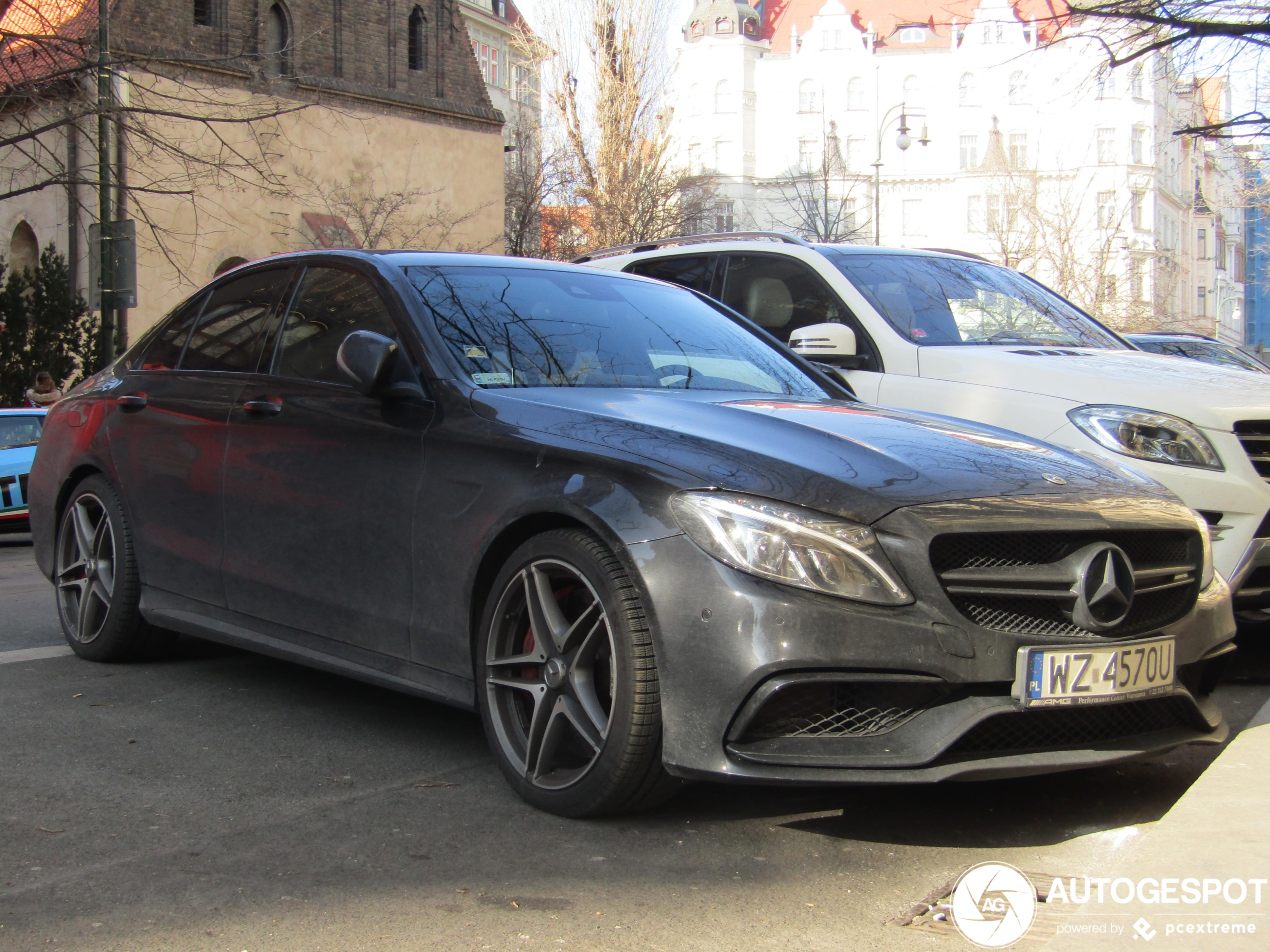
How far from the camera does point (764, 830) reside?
3.64 meters

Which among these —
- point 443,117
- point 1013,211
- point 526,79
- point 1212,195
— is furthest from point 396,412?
point 1013,211

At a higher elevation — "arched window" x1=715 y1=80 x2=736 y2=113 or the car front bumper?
"arched window" x1=715 y1=80 x2=736 y2=113

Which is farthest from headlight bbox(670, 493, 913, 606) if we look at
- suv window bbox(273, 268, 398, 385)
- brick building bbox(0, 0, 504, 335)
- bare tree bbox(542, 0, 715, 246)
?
bare tree bbox(542, 0, 715, 246)

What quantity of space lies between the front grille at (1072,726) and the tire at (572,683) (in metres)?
0.75

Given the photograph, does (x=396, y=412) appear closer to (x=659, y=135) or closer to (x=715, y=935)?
(x=715, y=935)

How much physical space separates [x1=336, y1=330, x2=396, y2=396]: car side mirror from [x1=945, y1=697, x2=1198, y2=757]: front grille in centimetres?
204

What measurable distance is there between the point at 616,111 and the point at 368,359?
3808 cm

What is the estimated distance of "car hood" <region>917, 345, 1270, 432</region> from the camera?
5.67 meters

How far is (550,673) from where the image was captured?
12.3 ft

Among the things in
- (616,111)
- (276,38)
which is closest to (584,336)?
(276,38)

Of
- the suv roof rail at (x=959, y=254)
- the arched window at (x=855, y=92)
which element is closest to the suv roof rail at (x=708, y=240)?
the suv roof rail at (x=959, y=254)

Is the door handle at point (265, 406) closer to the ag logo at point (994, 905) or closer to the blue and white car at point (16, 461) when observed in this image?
the ag logo at point (994, 905)

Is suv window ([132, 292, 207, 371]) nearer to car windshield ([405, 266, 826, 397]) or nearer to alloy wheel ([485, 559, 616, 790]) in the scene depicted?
car windshield ([405, 266, 826, 397])

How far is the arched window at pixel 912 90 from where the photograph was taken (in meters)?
92.3
